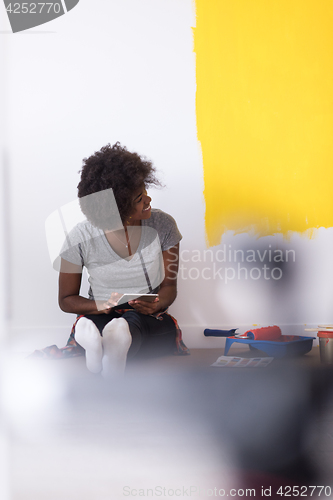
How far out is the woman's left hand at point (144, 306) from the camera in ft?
4.38

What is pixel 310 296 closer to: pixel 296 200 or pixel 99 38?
pixel 296 200

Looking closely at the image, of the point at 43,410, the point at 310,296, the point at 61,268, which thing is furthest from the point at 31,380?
the point at 310,296

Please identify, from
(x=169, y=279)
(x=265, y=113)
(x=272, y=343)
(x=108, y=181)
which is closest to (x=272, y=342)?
(x=272, y=343)

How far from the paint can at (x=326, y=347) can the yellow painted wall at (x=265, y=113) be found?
1.75 ft

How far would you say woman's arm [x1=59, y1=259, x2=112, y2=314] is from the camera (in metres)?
1.36

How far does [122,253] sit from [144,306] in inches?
8.9

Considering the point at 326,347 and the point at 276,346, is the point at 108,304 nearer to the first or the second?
the point at 276,346

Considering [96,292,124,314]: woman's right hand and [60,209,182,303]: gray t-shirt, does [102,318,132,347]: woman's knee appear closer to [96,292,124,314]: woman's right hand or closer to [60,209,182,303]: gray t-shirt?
[96,292,124,314]: woman's right hand

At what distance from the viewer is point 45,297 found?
1.68 metres

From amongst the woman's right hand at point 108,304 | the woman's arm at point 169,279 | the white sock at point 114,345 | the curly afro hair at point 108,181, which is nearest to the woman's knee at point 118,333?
the white sock at point 114,345

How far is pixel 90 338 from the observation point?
111 cm

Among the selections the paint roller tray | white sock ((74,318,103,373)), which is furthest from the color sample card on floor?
white sock ((74,318,103,373))

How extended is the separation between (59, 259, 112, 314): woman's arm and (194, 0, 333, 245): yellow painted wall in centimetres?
58

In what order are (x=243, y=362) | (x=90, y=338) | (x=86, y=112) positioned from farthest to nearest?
(x=86, y=112)
(x=243, y=362)
(x=90, y=338)
